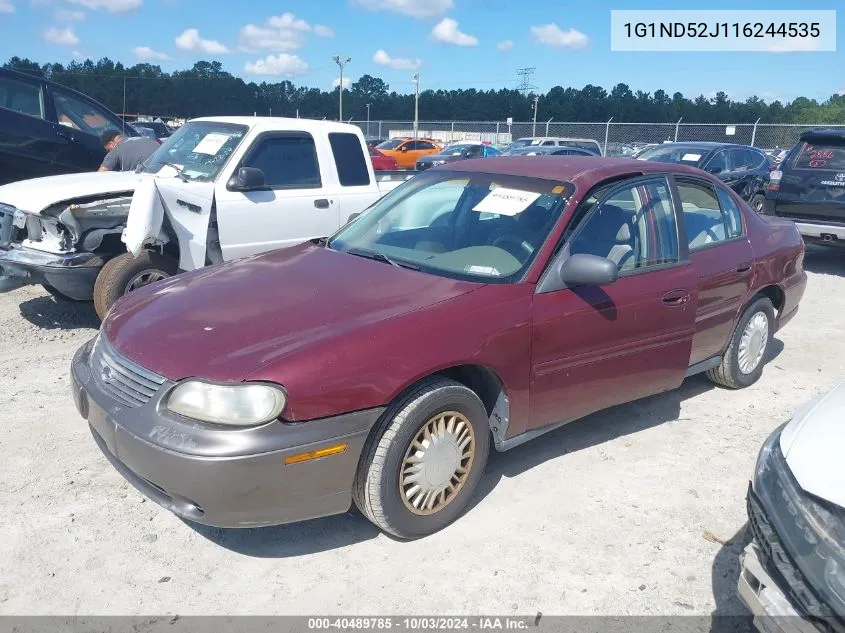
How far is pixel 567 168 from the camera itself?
13.4ft

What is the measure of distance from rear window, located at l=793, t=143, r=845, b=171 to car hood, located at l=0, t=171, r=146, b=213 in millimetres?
8401

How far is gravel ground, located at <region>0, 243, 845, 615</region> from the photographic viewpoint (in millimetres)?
2877

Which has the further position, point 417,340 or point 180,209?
point 180,209

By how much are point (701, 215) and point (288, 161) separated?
375 cm

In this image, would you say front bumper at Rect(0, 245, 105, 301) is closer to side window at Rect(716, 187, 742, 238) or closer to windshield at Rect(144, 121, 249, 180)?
windshield at Rect(144, 121, 249, 180)

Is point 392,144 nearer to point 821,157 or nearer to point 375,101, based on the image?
point 821,157

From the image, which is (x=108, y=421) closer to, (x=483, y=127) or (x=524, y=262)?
(x=524, y=262)

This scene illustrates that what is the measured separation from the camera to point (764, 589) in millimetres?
2186

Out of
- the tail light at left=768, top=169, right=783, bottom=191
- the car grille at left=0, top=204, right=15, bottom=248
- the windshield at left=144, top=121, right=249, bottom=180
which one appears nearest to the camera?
the car grille at left=0, top=204, right=15, bottom=248

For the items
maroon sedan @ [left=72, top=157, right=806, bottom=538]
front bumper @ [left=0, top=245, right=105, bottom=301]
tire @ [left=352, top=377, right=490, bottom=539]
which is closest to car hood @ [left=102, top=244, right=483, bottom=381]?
maroon sedan @ [left=72, top=157, right=806, bottom=538]

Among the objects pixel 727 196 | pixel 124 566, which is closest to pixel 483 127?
pixel 727 196

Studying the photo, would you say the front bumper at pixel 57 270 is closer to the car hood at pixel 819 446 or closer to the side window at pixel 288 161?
the side window at pixel 288 161

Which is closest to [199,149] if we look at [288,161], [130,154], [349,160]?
[288,161]

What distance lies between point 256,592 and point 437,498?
889mm
